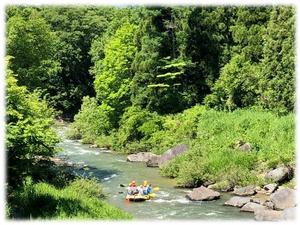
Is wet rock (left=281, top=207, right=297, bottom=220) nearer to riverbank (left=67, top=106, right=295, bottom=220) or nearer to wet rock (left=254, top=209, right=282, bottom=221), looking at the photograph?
wet rock (left=254, top=209, right=282, bottom=221)

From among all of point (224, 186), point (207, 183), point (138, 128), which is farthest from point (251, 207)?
point (138, 128)

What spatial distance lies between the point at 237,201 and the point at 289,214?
7.85ft

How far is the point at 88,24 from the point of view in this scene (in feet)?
159

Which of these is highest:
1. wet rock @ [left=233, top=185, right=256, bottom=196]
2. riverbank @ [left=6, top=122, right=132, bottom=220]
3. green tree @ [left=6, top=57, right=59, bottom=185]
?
green tree @ [left=6, top=57, right=59, bottom=185]

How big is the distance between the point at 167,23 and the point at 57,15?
1658cm

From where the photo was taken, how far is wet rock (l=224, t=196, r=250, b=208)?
1662 cm

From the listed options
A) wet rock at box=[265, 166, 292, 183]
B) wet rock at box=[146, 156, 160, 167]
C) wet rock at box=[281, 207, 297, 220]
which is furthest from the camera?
wet rock at box=[146, 156, 160, 167]

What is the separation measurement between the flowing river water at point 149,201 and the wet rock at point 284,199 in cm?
95

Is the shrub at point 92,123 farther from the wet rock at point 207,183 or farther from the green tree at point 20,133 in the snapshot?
the green tree at point 20,133

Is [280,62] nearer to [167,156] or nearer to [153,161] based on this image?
[167,156]

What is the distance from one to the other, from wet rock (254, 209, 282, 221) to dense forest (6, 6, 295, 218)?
3.73m

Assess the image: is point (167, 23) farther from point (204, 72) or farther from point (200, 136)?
point (200, 136)

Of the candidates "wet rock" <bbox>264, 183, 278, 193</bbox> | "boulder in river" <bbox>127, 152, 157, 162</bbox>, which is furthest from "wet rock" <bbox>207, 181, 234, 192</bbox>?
"boulder in river" <bbox>127, 152, 157, 162</bbox>

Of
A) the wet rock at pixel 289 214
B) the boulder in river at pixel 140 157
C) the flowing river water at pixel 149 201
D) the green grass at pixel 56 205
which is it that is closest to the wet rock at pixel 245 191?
the flowing river water at pixel 149 201
